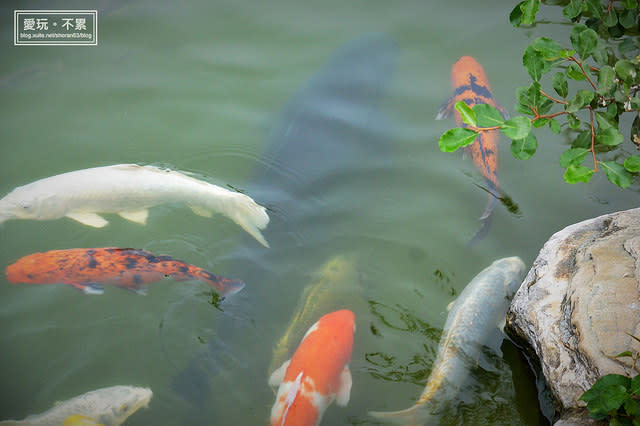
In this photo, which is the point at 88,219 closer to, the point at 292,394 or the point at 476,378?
the point at 292,394

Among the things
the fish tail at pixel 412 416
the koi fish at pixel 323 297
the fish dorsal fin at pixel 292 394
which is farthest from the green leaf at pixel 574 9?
the fish dorsal fin at pixel 292 394

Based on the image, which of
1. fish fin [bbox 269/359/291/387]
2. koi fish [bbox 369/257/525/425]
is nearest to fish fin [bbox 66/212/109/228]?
fish fin [bbox 269/359/291/387]

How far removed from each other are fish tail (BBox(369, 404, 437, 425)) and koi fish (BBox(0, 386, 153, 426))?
5.80 ft

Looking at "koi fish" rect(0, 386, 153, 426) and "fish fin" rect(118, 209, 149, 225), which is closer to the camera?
"koi fish" rect(0, 386, 153, 426)

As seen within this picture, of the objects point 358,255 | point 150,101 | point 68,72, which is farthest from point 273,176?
point 68,72

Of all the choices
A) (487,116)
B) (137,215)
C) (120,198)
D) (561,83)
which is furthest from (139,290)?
(561,83)

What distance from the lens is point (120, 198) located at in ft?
15.1

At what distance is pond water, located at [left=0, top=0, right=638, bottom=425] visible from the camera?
148 inches

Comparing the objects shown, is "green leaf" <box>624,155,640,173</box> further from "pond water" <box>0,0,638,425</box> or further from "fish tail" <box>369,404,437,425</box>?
"fish tail" <box>369,404,437,425</box>

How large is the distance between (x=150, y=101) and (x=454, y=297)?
160 inches

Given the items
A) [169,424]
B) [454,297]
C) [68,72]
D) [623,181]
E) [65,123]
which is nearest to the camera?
[623,181]

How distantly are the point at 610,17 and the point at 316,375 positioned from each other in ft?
10.8

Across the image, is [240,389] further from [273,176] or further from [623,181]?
[623,181]

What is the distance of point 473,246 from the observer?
457 centimetres
